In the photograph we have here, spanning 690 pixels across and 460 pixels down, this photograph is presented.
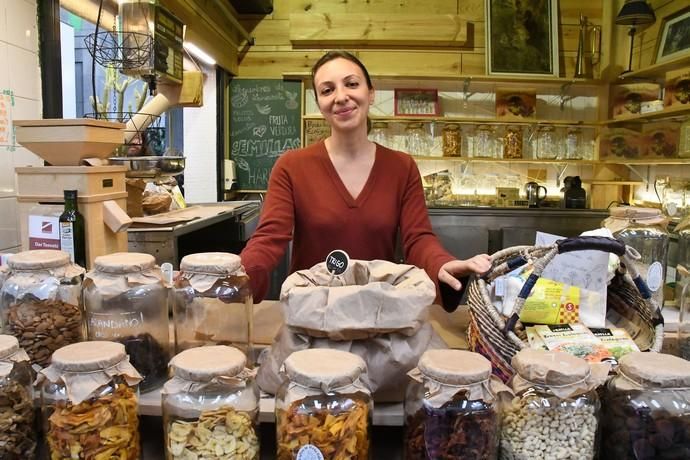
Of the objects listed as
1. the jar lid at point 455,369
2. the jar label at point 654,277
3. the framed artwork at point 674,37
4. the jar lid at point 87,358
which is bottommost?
the jar lid at point 455,369

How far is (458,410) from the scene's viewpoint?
0.74 metres

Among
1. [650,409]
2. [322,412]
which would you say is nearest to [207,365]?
[322,412]

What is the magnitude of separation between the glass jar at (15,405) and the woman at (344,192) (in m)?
0.85

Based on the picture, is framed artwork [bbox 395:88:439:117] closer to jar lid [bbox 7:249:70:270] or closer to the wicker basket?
the wicker basket

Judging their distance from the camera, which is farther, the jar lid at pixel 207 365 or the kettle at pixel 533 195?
the kettle at pixel 533 195

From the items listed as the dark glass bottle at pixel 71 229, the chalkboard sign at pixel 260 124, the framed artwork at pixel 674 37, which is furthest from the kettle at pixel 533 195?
the dark glass bottle at pixel 71 229

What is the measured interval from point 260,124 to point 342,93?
11.2 ft

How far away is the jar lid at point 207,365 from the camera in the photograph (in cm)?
74

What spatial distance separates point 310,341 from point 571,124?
14.0 feet

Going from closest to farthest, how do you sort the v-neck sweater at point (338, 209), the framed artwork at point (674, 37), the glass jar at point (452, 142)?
the v-neck sweater at point (338, 209)
the framed artwork at point (674, 37)
the glass jar at point (452, 142)

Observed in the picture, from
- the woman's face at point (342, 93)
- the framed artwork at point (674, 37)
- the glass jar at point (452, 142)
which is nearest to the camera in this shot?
the woman's face at point (342, 93)

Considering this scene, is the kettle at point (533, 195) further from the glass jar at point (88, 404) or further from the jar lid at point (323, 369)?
the glass jar at point (88, 404)

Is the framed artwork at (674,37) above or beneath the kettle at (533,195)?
above

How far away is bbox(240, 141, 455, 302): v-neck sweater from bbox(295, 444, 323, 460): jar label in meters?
1.02
